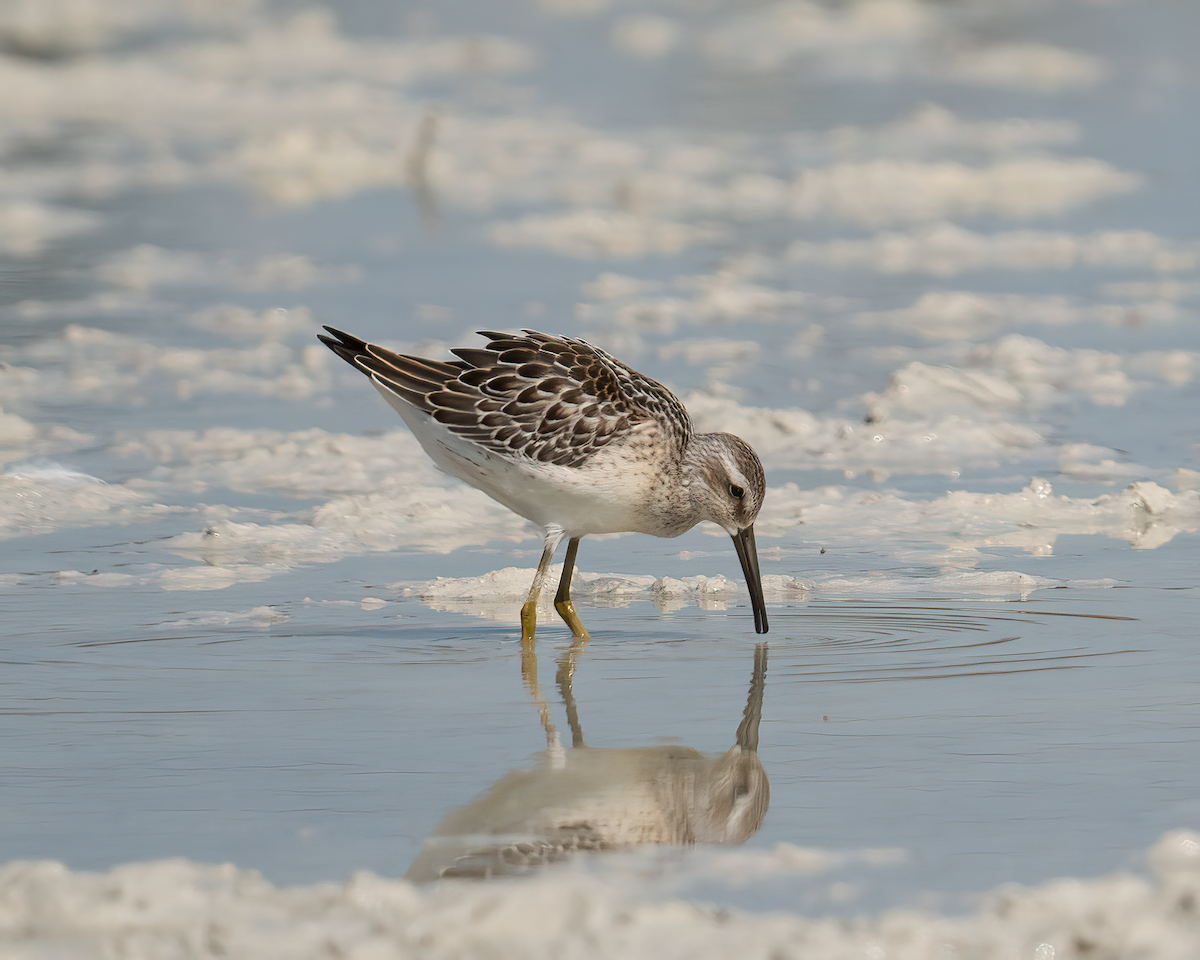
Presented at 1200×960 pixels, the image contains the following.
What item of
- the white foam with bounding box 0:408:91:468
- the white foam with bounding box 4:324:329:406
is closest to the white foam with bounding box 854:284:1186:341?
the white foam with bounding box 4:324:329:406

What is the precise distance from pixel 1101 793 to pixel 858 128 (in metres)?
15.3

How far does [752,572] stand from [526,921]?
3261mm

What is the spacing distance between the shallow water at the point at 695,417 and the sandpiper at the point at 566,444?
0.38 metres

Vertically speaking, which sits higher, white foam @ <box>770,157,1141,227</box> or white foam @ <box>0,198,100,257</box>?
white foam @ <box>770,157,1141,227</box>

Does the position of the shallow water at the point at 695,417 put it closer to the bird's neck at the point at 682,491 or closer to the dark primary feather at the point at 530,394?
the bird's neck at the point at 682,491

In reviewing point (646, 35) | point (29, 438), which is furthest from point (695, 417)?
point (646, 35)

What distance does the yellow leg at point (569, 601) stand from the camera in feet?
23.1

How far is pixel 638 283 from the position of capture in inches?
546

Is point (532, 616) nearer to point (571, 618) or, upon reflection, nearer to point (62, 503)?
point (571, 618)

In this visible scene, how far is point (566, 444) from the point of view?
7.31 m

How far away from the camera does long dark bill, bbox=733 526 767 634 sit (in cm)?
687

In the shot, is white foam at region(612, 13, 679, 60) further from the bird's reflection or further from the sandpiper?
the bird's reflection

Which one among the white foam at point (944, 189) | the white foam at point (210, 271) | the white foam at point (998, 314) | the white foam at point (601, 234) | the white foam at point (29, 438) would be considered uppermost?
the white foam at point (944, 189)

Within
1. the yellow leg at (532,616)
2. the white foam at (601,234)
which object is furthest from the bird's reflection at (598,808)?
the white foam at (601,234)
